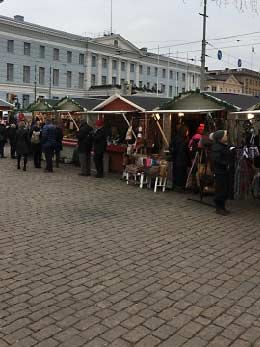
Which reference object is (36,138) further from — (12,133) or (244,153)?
(244,153)

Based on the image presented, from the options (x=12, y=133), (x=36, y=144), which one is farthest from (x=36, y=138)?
(x=12, y=133)

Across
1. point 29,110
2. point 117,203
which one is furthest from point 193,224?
point 29,110

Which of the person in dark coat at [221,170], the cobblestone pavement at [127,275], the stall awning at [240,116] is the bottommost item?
the cobblestone pavement at [127,275]

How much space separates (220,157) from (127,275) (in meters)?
4.54

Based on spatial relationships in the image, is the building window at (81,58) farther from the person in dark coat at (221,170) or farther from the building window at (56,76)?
the person in dark coat at (221,170)

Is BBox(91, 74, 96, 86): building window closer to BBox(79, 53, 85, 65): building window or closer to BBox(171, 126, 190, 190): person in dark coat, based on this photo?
BBox(79, 53, 85, 65): building window

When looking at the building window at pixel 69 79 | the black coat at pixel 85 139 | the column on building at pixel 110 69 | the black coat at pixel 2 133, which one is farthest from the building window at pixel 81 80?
the black coat at pixel 85 139

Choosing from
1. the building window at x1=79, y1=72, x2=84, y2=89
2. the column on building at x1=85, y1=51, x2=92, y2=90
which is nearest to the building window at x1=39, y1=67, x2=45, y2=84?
the building window at x1=79, y1=72, x2=84, y2=89

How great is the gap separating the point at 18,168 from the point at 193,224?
9.57 m

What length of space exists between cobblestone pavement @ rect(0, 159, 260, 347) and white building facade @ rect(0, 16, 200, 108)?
48.5 metres

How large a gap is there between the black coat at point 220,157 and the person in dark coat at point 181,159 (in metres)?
2.71

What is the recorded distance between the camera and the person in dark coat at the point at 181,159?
1244cm

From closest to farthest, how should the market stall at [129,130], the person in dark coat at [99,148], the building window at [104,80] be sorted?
the market stall at [129,130] → the person in dark coat at [99,148] → the building window at [104,80]

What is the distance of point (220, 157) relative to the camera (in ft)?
31.5
